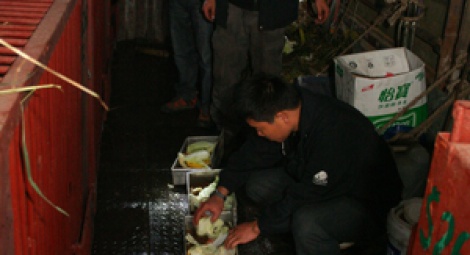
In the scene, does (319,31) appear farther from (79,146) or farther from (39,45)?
(39,45)

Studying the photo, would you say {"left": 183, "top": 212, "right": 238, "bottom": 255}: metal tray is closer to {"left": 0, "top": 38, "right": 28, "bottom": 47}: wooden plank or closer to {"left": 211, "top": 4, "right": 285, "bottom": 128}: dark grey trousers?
{"left": 211, "top": 4, "right": 285, "bottom": 128}: dark grey trousers

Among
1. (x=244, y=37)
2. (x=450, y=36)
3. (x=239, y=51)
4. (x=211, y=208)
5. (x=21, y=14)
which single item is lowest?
(x=211, y=208)

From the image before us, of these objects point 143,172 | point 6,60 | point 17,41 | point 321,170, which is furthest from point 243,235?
point 6,60

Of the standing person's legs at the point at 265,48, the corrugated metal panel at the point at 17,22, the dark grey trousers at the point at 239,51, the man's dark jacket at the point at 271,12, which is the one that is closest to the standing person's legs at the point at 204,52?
the dark grey trousers at the point at 239,51

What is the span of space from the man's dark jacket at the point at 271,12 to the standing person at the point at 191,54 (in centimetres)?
55

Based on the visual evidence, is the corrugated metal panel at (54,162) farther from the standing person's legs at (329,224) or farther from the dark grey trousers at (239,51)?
the dark grey trousers at (239,51)

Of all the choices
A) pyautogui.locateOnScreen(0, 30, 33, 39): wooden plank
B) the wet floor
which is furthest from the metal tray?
pyautogui.locateOnScreen(0, 30, 33, 39): wooden plank

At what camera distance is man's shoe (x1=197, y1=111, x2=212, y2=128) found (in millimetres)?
6711

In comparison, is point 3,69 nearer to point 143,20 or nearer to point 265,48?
point 265,48

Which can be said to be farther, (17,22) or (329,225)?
(329,225)

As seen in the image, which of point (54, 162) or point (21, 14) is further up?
point (21, 14)

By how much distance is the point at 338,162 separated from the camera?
12.8 ft

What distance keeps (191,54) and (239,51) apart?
118 cm

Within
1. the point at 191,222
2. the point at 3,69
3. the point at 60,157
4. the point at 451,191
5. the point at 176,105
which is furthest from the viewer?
the point at 176,105
